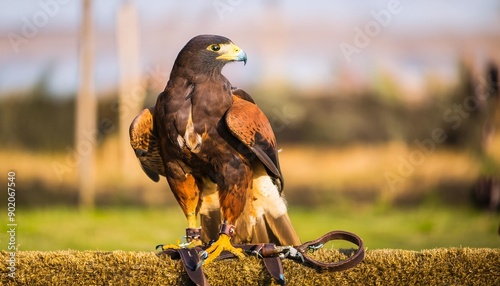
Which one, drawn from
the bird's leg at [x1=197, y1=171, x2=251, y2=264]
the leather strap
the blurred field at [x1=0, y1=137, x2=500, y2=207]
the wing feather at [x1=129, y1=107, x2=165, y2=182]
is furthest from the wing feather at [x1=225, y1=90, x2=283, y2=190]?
the blurred field at [x1=0, y1=137, x2=500, y2=207]

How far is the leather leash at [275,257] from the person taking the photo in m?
2.67

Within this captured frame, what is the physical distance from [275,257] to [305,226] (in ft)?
14.9

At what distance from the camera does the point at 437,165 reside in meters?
8.15

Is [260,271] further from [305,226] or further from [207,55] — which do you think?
[305,226]

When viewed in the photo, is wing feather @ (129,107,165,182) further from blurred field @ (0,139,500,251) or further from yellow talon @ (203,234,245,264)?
blurred field @ (0,139,500,251)

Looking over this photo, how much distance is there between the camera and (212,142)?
3.06 metres

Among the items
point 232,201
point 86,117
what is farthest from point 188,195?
point 86,117

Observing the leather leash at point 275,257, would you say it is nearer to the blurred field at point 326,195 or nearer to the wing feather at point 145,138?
the wing feather at point 145,138

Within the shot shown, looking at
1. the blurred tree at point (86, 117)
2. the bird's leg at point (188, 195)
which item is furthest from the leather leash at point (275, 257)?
the blurred tree at point (86, 117)

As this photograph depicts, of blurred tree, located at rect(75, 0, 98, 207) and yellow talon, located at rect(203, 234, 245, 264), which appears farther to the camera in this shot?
blurred tree, located at rect(75, 0, 98, 207)

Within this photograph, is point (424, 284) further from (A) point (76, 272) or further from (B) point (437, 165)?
(B) point (437, 165)

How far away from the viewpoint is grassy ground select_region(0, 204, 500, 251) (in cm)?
644

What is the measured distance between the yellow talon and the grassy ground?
3050 mm

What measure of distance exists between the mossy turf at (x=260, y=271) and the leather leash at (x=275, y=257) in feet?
0.11
